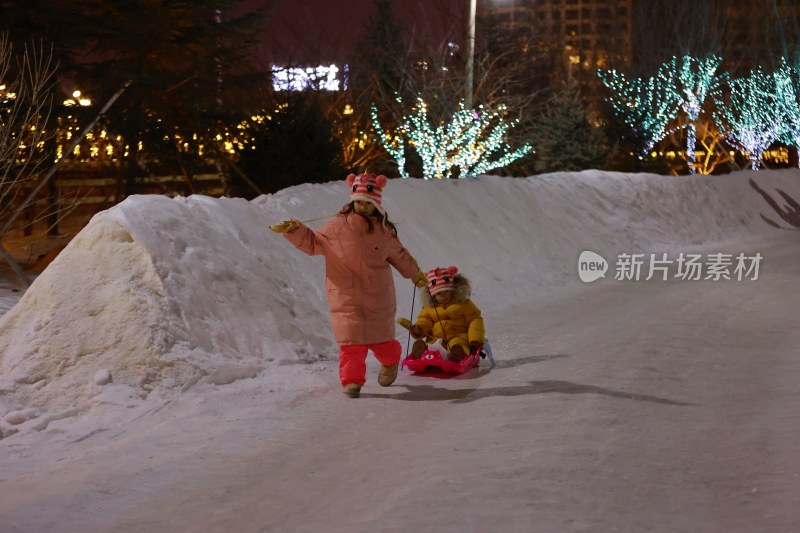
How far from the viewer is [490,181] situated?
62.6 feet

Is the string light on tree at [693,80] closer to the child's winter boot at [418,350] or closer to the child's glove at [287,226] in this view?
the child's winter boot at [418,350]

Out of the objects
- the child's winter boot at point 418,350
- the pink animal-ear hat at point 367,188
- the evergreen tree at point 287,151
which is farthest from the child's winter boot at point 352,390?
the evergreen tree at point 287,151

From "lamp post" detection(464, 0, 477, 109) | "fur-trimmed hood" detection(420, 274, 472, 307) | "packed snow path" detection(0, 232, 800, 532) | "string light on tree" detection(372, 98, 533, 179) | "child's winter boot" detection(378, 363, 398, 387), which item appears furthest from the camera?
"string light on tree" detection(372, 98, 533, 179)

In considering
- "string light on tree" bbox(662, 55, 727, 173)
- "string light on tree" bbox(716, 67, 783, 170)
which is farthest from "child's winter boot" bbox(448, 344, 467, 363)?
"string light on tree" bbox(716, 67, 783, 170)

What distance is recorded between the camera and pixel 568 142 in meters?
30.2

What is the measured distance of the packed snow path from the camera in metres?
4.73

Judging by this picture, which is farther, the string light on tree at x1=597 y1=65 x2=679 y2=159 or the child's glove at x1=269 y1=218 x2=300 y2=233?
the string light on tree at x1=597 y1=65 x2=679 y2=159

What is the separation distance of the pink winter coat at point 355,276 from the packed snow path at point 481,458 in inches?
20.0

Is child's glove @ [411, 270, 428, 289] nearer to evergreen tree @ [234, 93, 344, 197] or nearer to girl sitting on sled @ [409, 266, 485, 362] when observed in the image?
girl sitting on sled @ [409, 266, 485, 362]

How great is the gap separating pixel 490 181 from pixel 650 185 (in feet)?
22.3

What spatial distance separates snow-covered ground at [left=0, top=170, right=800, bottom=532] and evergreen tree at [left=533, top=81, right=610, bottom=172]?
17195 mm

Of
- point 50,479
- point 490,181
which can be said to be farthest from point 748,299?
point 50,479

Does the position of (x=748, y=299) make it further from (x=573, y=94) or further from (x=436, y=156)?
(x=573, y=94)

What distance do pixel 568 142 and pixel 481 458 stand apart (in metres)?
25.6
